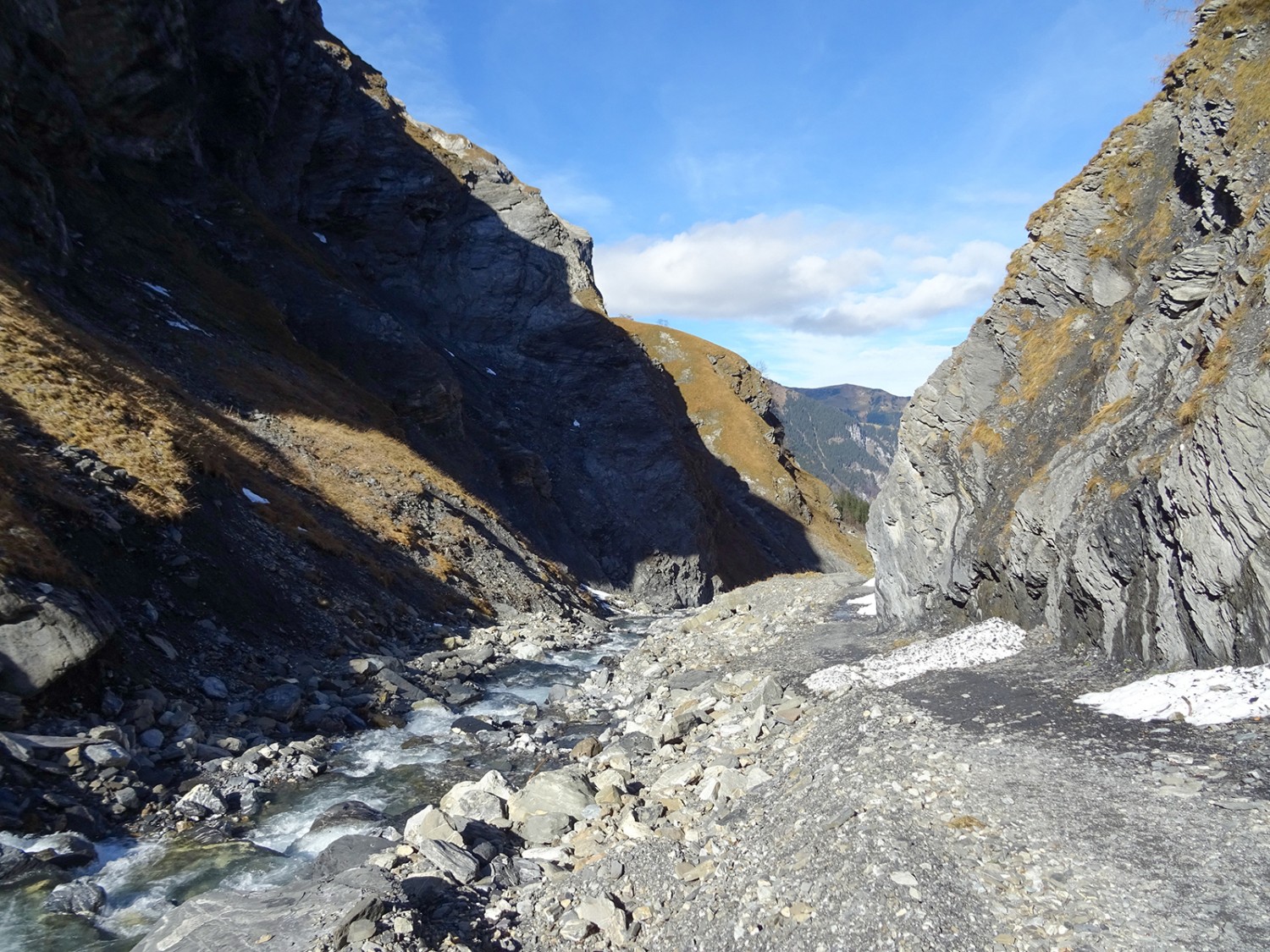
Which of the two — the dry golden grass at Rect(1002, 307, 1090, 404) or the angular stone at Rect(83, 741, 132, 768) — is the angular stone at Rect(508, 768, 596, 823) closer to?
the angular stone at Rect(83, 741, 132, 768)

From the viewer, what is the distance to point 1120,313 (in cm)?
2056

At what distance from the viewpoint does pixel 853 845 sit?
30.0 ft

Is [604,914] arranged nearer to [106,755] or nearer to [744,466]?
[106,755]

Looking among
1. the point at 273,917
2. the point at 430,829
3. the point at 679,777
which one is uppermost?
the point at 273,917

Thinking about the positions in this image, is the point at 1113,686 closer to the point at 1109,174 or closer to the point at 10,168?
the point at 1109,174

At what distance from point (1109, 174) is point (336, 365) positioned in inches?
1639

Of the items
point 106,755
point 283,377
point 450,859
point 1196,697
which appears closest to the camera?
point 450,859

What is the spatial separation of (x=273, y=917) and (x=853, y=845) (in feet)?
23.5

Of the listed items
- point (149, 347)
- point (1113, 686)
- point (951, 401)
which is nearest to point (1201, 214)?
point (951, 401)

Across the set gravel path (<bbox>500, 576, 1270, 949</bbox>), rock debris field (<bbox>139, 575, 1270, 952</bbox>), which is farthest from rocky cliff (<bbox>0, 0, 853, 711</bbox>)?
gravel path (<bbox>500, 576, 1270, 949</bbox>)

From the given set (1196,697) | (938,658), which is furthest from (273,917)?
(938,658)

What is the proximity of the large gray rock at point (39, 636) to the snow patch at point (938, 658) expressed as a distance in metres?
15.6

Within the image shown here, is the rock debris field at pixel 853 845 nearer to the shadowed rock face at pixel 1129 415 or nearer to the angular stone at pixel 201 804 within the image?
the shadowed rock face at pixel 1129 415

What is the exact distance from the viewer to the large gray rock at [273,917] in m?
8.37
